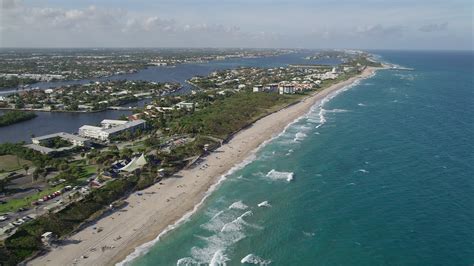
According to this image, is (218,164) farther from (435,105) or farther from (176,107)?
(435,105)

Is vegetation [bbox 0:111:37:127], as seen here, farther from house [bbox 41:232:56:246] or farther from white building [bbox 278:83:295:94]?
white building [bbox 278:83:295:94]

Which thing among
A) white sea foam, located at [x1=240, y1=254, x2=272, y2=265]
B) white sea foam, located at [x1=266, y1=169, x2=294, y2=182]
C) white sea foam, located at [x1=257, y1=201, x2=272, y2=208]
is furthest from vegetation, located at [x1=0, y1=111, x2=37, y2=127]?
white sea foam, located at [x1=240, y1=254, x2=272, y2=265]

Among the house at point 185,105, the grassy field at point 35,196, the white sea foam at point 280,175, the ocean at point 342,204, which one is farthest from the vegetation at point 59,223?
the house at point 185,105

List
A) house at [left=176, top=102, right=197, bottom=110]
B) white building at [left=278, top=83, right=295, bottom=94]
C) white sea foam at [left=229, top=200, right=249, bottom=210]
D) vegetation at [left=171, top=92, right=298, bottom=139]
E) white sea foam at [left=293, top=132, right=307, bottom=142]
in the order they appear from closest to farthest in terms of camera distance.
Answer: white sea foam at [left=229, top=200, right=249, bottom=210]
white sea foam at [left=293, top=132, right=307, bottom=142]
vegetation at [left=171, top=92, right=298, bottom=139]
house at [left=176, top=102, right=197, bottom=110]
white building at [left=278, top=83, right=295, bottom=94]

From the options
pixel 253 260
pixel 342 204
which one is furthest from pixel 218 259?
pixel 342 204

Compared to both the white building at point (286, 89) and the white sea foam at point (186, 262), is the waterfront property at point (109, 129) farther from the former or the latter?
the white building at point (286, 89)

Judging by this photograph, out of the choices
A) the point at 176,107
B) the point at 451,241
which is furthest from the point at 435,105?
the point at 451,241
